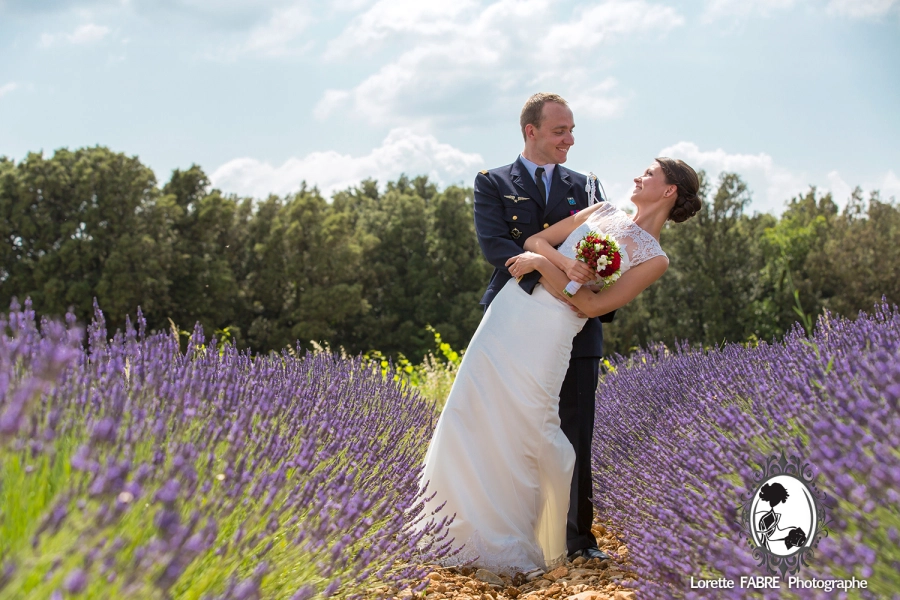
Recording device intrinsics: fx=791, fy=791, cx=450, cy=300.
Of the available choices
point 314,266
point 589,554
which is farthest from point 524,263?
point 314,266

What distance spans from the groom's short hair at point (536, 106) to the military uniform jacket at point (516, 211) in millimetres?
241

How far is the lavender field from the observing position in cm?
143

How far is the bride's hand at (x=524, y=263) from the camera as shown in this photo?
361 cm

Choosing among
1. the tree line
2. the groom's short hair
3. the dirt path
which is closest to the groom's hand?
the groom's short hair

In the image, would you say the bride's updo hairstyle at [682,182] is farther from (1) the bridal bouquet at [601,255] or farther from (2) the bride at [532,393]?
(1) the bridal bouquet at [601,255]

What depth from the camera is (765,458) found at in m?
2.21

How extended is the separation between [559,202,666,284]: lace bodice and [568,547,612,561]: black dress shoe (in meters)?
1.31

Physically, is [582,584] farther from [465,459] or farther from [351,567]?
[351,567]

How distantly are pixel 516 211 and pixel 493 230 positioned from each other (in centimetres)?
15

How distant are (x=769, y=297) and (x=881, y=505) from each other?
27.9 meters

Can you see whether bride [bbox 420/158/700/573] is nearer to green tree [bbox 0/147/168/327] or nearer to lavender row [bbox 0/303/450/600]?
lavender row [bbox 0/303/450/600]

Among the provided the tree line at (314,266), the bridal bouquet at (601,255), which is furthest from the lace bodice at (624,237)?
the tree line at (314,266)

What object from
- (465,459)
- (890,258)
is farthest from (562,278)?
(890,258)

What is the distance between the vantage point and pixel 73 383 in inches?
83.8
